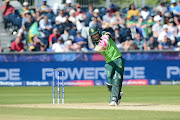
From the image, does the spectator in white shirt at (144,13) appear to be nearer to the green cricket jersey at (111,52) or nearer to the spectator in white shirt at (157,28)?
the spectator in white shirt at (157,28)

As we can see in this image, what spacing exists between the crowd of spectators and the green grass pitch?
2968mm

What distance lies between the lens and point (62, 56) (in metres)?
24.2

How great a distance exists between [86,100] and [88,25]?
1011cm

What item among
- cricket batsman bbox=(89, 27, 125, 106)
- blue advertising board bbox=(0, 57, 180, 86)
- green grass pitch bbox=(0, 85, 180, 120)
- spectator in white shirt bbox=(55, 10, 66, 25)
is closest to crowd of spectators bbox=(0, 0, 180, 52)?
→ spectator in white shirt bbox=(55, 10, 66, 25)

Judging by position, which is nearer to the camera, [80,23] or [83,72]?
[83,72]

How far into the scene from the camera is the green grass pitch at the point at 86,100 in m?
11.6

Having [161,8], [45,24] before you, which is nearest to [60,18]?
[45,24]

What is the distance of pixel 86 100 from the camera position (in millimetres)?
17594

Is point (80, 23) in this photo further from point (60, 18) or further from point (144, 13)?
point (144, 13)

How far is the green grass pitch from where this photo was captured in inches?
458

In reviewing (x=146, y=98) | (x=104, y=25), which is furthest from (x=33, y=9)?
(x=146, y=98)

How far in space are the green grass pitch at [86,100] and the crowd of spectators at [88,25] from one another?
9.74 ft

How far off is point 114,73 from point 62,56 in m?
10.1

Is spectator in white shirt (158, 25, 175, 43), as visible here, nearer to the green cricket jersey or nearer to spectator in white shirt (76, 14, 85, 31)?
spectator in white shirt (76, 14, 85, 31)
